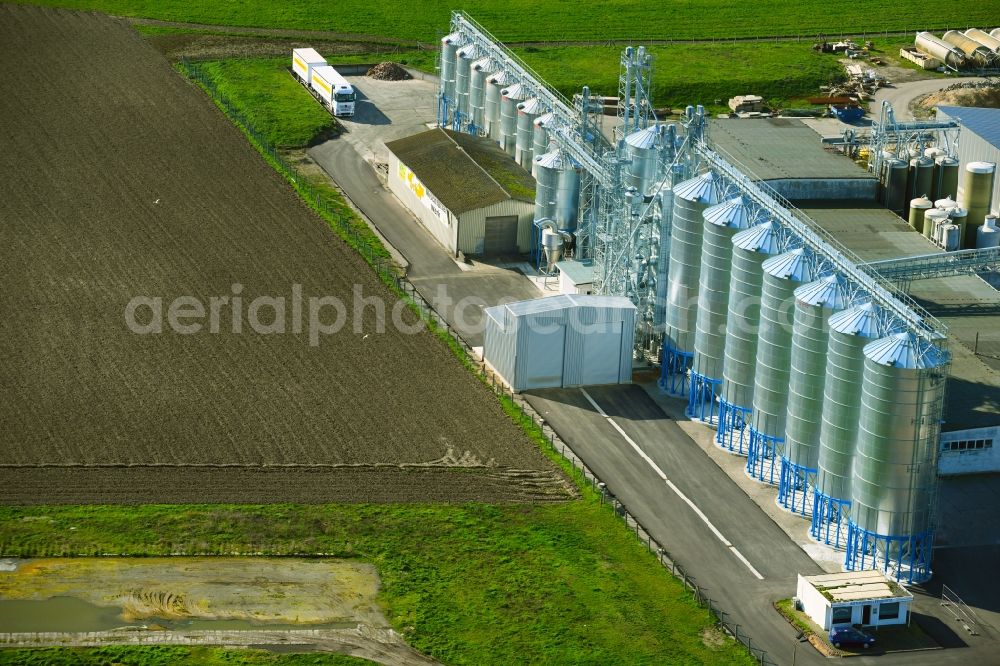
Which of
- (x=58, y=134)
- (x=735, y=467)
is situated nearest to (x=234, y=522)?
(x=735, y=467)

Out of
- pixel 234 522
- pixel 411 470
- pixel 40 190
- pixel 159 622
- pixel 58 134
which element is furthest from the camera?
pixel 58 134

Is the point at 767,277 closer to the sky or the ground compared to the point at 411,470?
closer to the sky

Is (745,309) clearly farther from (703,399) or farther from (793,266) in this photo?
(703,399)

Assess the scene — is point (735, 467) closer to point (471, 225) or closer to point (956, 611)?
point (956, 611)

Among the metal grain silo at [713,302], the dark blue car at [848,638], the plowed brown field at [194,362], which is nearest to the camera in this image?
the dark blue car at [848,638]

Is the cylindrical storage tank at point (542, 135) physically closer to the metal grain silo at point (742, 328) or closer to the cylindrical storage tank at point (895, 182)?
the cylindrical storage tank at point (895, 182)

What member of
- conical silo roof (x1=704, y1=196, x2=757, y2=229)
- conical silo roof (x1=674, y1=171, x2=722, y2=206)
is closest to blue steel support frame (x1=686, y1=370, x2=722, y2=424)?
conical silo roof (x1=704, y1=196, x2=757, y2=229)

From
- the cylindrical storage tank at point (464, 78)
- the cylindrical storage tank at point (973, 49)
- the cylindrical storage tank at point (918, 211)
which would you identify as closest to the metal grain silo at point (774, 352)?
the cylindrical storage tank at point (918, 211)
